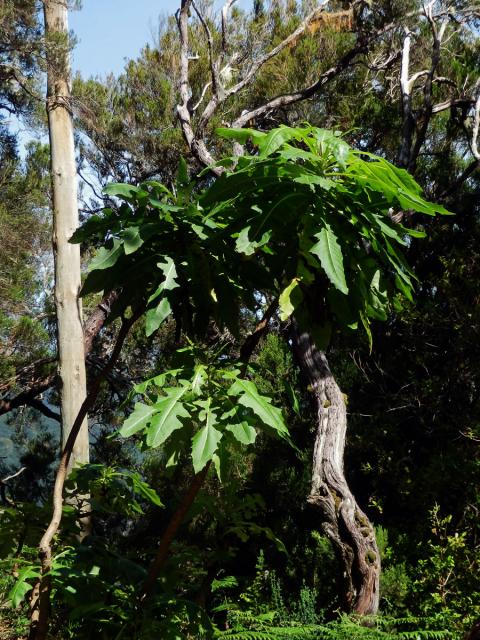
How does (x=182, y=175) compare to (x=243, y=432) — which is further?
(x=182, y=175)

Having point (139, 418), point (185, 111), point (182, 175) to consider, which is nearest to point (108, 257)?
point (182, 175)

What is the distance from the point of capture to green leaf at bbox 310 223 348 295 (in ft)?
6.07

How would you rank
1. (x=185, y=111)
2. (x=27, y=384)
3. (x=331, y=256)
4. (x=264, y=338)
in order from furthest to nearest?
(x=264, y=338) → (x=27, y=384) → (x=185, y=111) → (x=331, y=256)

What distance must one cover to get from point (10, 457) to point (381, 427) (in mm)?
6211

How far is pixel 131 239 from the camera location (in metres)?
2.09

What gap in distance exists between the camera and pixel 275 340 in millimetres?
8453

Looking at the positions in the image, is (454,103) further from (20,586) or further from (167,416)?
(20,586)

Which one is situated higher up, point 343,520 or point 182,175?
point 182,175

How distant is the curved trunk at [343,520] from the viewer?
5.41 metres

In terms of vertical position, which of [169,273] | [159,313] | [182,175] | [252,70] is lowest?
[159,313]

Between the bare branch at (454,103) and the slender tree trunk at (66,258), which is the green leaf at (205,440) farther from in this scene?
the bare branch at (454,103)

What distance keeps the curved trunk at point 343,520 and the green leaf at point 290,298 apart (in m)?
3.24

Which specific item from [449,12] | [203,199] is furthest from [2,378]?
[203,199]

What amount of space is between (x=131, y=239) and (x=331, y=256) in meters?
0.57
